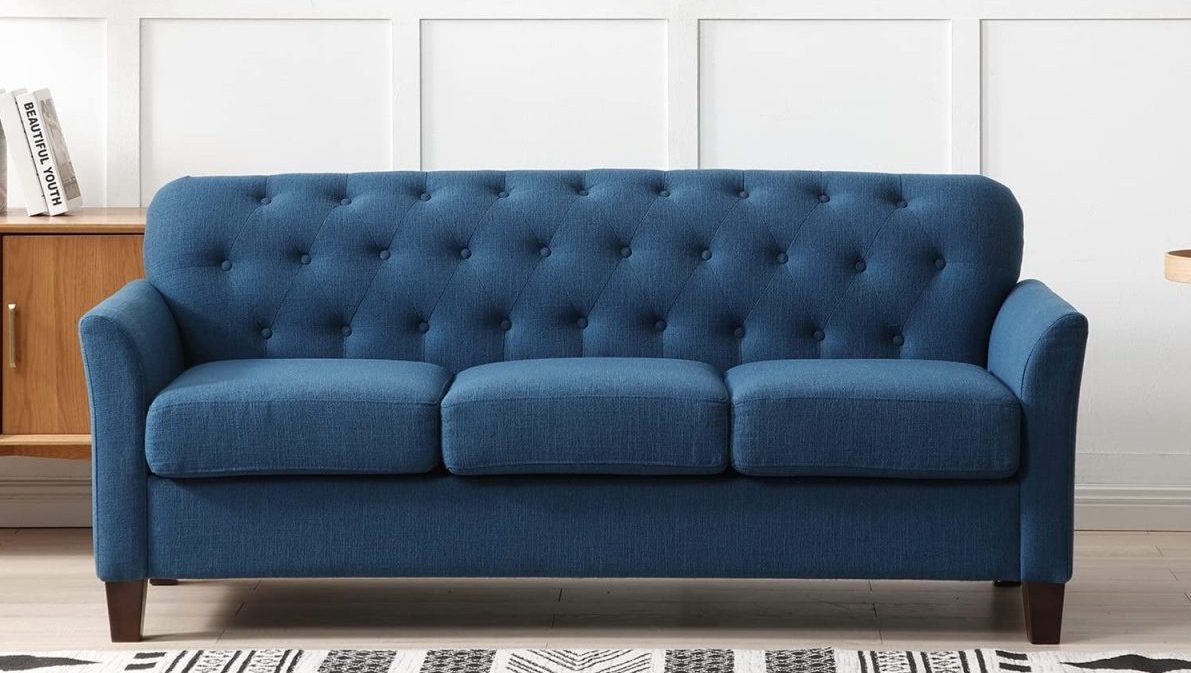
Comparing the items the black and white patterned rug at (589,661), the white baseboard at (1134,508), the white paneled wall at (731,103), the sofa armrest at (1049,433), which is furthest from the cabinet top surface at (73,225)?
the white baseboard at (1134,508)

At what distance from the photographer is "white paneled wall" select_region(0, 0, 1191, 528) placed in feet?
12.1

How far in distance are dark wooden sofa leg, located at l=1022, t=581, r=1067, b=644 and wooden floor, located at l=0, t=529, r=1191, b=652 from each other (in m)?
0.04

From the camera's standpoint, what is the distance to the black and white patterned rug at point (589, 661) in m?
2.52

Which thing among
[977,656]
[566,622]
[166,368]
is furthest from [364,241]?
[977,656]

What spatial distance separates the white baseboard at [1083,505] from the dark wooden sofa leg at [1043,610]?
110 centimetres

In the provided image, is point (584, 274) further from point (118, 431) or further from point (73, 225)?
point (73, 225)

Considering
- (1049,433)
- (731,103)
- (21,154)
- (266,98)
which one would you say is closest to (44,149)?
(21,154)

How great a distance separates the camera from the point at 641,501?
2.65 metres

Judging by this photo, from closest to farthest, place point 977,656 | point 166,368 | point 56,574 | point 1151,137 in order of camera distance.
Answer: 1. point 977,656
2. point 166,368
3. point 56,574
4. point 1151,137

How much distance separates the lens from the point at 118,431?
2.63 metres

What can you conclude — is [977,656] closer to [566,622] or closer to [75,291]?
[566,622]

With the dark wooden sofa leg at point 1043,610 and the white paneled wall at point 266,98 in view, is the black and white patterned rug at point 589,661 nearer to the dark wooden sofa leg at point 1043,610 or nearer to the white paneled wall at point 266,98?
the dark wooden sofa leg at point 1043,610

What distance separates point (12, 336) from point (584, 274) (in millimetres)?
1288

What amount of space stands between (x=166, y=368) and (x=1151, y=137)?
8.03 feet
